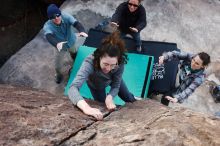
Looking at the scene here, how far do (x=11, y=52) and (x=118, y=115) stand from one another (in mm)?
8559

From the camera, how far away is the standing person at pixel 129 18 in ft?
22.2

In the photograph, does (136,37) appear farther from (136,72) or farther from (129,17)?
(136,72)

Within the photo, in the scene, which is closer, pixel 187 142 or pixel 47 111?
pixel 187 142

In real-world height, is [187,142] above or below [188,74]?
below

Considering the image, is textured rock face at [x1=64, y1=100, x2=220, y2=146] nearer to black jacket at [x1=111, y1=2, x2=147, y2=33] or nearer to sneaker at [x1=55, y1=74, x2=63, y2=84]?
black jacket at [x1=111, y1=2, x2=147, y2=33]

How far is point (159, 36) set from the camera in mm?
8430

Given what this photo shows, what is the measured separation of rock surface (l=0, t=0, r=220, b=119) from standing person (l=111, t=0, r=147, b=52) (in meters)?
1.37

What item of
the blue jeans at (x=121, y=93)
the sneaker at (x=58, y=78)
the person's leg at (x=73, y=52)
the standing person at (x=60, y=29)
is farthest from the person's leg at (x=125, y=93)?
the sneaker at (x=58, y=78)

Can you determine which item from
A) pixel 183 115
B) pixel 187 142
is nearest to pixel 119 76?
pixel 183 115

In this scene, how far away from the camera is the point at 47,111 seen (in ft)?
13.1

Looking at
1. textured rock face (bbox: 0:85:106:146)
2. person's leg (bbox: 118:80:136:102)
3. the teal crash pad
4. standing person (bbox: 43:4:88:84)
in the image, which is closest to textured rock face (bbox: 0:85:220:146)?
textured rock face (bbox: 0:85:106:146)

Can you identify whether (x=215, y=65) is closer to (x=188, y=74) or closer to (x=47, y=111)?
(x=188, y=74)

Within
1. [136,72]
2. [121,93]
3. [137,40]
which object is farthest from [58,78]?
[121,93]

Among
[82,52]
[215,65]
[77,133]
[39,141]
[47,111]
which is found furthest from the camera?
[215,65]
